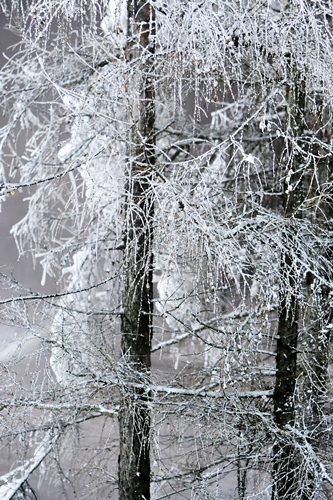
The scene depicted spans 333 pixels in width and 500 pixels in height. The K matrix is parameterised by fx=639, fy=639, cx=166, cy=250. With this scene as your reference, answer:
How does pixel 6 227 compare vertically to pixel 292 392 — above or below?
below

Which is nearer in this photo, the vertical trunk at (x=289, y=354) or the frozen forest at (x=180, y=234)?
the frozen forest at (x=180, y=234)

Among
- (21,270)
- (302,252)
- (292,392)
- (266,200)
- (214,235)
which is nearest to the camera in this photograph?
(214,235)

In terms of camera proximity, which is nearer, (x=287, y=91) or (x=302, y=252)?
(x=302, y=252)

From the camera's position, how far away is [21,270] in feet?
60.0

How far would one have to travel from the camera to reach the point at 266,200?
7.95 m

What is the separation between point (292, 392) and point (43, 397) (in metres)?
2.21

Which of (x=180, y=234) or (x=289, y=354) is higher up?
(x=180, y=234)

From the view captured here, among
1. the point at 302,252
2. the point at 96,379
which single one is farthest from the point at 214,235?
the point at 96,379

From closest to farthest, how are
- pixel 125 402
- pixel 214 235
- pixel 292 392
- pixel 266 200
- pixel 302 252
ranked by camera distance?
pixel 214 235
pixel 302 252
pixel 125 402
pixel 292 392
pixel 266 200

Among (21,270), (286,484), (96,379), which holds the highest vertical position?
(96,379)

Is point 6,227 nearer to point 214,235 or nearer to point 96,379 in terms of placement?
point 96,379

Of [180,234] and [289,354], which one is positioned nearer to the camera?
[180,234]

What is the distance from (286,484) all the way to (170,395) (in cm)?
125

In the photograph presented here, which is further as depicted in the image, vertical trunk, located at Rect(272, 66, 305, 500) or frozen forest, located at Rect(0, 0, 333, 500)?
vertical trunk, located at Rect(272, 66, 305, 500)
